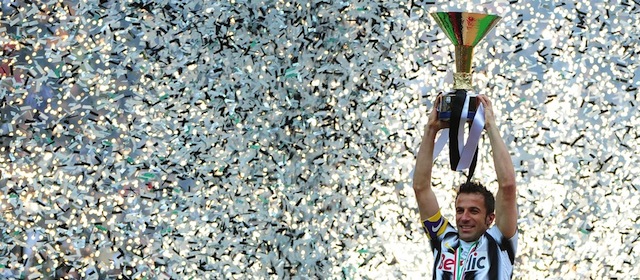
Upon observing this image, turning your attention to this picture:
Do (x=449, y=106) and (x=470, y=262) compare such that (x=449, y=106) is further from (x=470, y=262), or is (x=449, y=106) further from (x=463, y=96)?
(x=470, y=262)

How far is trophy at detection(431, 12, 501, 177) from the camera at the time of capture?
209cm

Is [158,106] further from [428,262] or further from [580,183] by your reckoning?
Result: [580,183]

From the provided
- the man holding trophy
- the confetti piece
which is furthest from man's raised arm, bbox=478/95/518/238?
the confetti piece

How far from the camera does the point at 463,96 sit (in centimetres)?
209

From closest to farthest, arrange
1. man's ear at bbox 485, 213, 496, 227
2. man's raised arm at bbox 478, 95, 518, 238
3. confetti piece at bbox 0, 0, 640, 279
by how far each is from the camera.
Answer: man's raised arm at bbox 478, 95, 518, 238 < man's ear at bbox 485, 213, 496, 227 < confetti piece at bbox 0, 0, 640, 279

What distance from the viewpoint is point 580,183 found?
262cm

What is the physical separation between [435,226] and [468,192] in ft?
0.35

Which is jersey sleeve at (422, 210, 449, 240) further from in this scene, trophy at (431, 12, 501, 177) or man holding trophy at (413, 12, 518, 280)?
trophy at (431, 12, 501, 177)

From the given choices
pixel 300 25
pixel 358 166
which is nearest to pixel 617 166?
pixel 358 166

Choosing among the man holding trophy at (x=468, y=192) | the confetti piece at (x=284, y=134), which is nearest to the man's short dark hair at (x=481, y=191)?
the man holding trophy at (x=468, y=192)

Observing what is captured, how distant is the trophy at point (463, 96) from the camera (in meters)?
2.09

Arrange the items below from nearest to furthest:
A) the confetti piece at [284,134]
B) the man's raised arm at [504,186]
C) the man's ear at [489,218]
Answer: the man's raised arm at [504,186] → the man's ear at [489,218] → the confetti piece at [284,134]

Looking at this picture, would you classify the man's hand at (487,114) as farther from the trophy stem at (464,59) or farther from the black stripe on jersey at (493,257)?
the black stripe on jersey at (493,257)

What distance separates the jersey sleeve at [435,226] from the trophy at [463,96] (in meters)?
0.11
